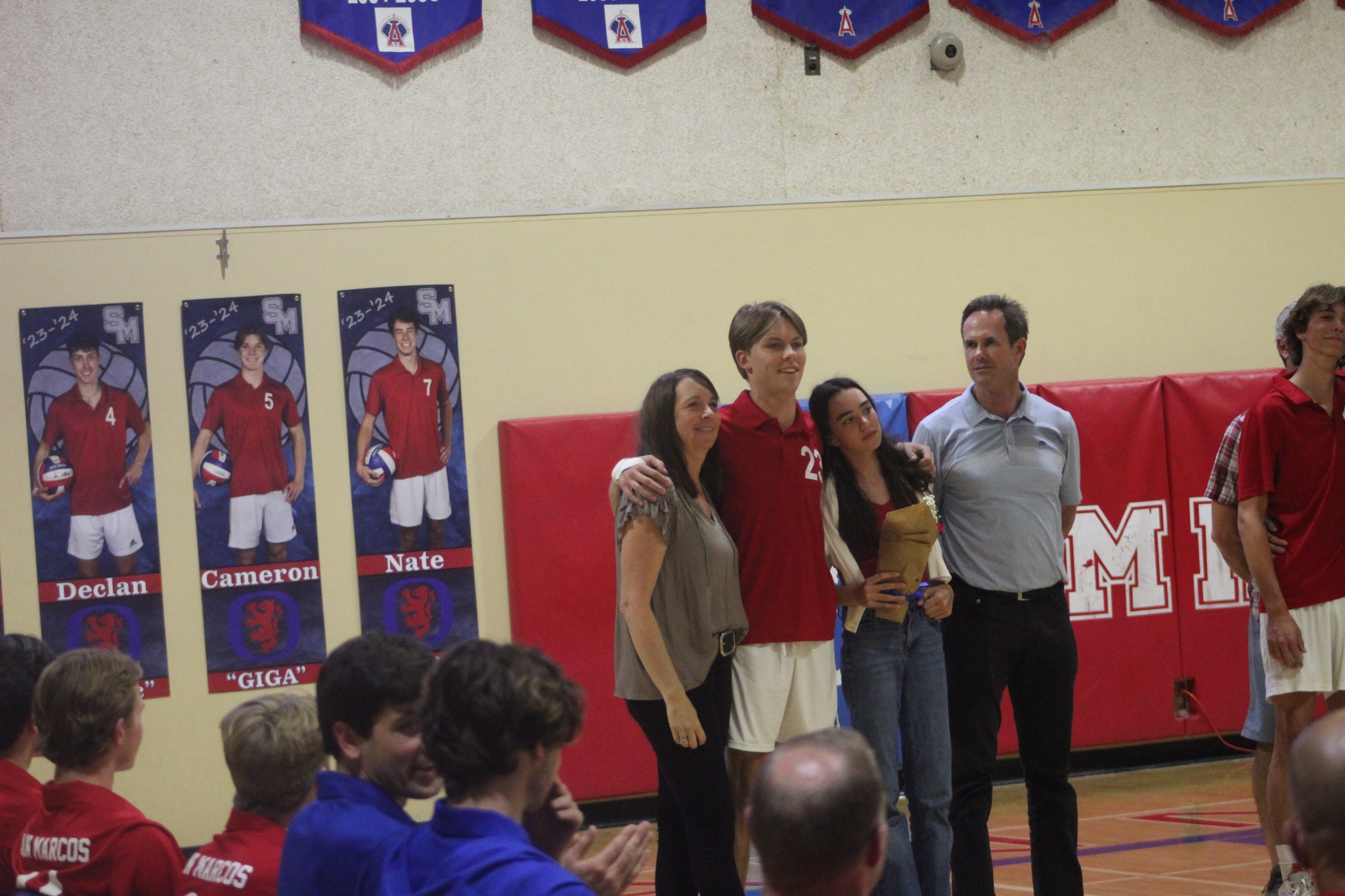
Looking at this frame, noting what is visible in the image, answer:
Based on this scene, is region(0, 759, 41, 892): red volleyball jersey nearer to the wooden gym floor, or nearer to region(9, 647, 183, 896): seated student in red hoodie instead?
region(9, 647, 183, 896): seated student in red hoodie

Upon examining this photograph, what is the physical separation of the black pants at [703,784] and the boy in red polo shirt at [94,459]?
2.91 metres

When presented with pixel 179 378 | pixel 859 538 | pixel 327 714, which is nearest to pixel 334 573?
pixel 179 378

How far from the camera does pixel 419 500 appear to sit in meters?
5.11

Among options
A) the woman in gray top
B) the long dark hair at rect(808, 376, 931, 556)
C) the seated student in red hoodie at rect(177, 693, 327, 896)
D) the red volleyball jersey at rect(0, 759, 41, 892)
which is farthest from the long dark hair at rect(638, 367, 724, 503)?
the red volleyball jersey at rect(0, 759, 41, 892)

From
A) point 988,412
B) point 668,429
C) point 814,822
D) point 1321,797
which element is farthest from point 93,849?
point 988,412

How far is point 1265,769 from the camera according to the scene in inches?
143

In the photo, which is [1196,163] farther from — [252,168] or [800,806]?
[800,806]

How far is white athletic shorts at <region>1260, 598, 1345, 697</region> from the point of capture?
3.38m

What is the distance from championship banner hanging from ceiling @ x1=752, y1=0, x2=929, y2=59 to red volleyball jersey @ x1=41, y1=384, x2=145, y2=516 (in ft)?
10.5

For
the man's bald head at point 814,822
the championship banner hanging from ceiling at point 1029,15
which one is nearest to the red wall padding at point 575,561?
the championship banner hanging from ceiling at point 1029,15

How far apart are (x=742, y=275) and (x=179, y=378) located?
2347 millimetres

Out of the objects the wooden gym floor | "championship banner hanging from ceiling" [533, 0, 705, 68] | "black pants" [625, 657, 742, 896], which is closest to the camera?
"black pants" [625, 657, 742, 896]

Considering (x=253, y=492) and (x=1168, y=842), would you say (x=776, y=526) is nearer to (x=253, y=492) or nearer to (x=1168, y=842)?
(x=1168, y=842)

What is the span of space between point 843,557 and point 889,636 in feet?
0.74
